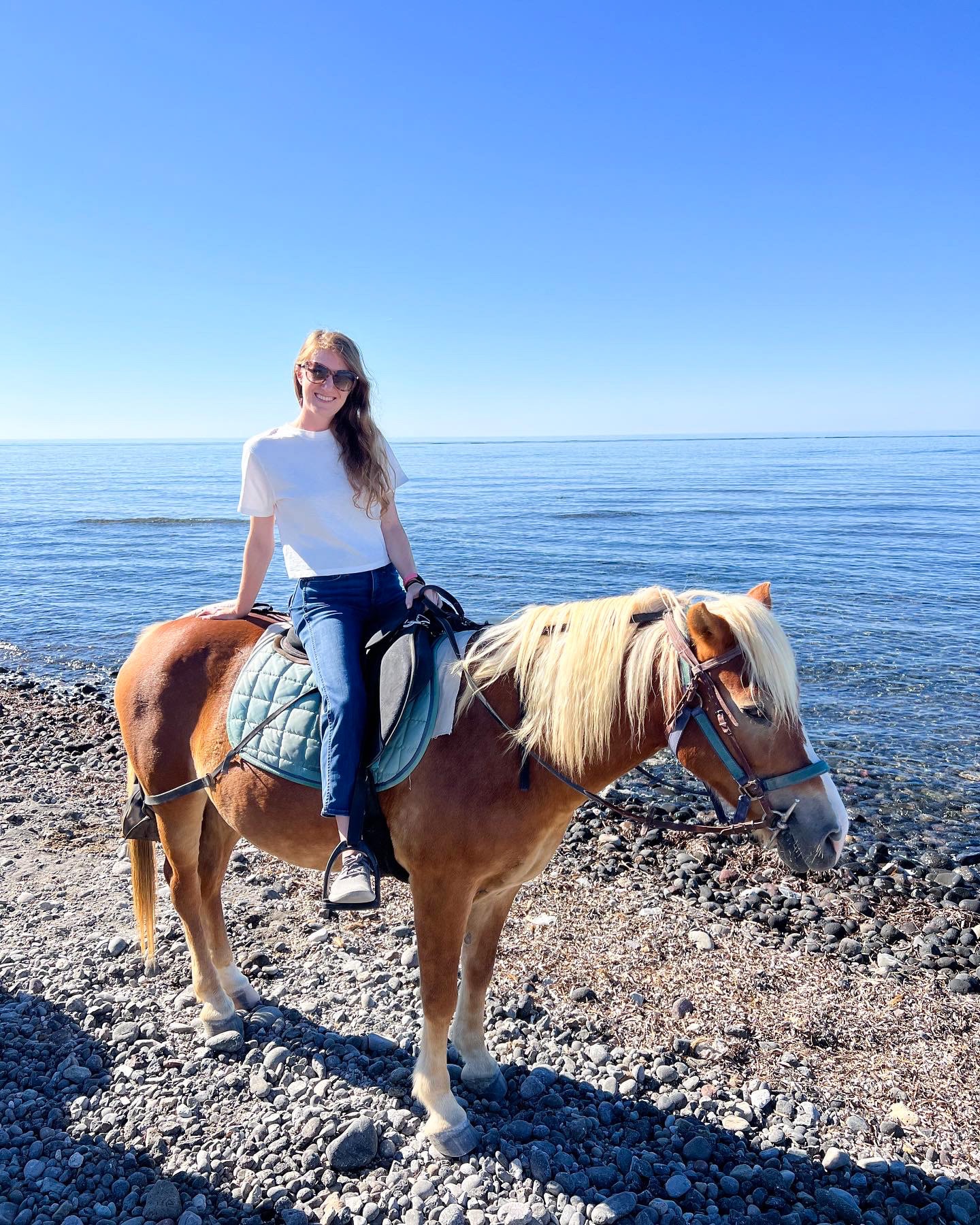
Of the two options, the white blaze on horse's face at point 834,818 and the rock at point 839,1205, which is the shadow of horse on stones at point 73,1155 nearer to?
the rock at point 839,1205

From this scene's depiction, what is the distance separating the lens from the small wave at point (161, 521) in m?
33.8

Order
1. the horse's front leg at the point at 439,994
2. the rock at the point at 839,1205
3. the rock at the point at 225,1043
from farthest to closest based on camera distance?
1. the rock at the point at 225,1043
2. the horse's front leg at the point at 439,994
3. the rock at the point at 839,1205

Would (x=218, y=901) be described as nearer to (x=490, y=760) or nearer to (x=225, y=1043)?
(x=225, y=1043)

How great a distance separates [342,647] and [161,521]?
34583 millimetres

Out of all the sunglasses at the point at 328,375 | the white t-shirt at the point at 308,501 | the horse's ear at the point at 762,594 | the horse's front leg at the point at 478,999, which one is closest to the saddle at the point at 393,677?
the white t-shirt at the point at 308,501

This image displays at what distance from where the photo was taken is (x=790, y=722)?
275 centimetres

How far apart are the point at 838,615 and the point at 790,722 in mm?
14338

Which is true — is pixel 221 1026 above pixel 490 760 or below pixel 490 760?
below

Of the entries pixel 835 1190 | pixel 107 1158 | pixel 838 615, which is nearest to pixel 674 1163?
pixel 835 1190

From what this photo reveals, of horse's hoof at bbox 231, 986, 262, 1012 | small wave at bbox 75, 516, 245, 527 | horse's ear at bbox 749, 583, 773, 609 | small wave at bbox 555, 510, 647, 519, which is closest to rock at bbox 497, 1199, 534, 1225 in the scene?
horse's hoof at bbox 231, 986, 262, 1012

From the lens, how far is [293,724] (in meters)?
3.59

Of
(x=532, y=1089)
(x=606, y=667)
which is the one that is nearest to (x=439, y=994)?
(x=532, y=1089)

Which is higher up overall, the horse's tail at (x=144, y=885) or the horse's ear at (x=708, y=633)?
the horse's ear at (x=708, y=633)

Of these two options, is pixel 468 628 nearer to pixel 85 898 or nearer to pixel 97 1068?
pixel 97 1068
